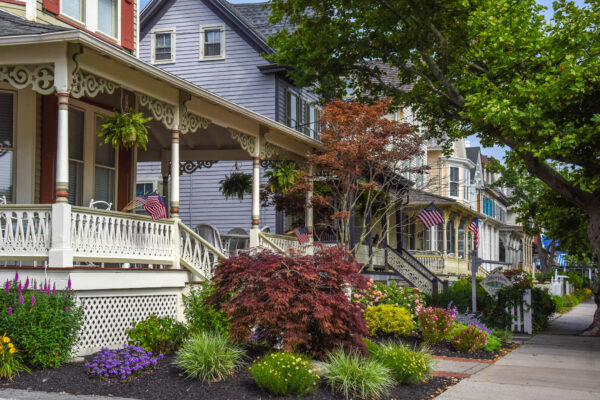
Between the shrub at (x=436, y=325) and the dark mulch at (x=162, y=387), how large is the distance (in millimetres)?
4045

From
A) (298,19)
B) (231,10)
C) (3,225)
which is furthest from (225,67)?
(3,225)

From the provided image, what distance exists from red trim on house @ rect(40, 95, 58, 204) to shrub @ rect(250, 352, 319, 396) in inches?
251

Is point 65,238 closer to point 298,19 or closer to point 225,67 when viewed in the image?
point 298,19

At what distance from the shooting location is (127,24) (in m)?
16.7

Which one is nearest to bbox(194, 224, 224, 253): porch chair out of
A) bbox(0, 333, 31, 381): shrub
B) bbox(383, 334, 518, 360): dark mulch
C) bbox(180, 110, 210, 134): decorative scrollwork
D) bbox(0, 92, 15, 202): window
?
bbox(180, 110, 210, 134): decorative scrollwork

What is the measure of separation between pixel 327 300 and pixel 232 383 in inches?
64.7

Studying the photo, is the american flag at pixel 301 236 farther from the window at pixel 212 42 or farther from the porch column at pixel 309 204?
the window at pixel 212 42

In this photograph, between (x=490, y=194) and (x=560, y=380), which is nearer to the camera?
(x=560, y=380)

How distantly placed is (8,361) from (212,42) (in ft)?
64.4

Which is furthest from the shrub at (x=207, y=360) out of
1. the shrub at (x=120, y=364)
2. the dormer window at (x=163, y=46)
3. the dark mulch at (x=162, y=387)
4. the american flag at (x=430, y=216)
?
the dormer window at (x=163, y=46)

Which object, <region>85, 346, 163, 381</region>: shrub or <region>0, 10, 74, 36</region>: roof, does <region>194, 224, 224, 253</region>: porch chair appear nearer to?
<region>0, 10, 74, 36</region>: roof

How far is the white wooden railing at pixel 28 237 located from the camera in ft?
33.0

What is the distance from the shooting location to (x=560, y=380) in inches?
407

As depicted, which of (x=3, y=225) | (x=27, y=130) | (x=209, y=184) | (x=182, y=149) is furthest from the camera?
(x=209, y=184)
